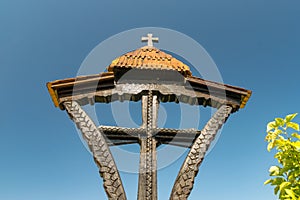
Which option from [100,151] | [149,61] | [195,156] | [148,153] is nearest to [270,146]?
[195,156]

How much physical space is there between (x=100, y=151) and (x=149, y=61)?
153 centimetres

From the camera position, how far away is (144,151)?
4.02 meters

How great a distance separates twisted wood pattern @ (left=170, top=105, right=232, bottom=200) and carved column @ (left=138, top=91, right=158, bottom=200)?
0.97 ft

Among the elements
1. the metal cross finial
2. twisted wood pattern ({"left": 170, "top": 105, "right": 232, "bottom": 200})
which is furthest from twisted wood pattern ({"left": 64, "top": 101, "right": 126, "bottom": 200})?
the metal cross finial

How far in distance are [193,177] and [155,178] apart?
491 millimetres

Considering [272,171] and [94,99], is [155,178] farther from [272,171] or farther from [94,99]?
[272,171]

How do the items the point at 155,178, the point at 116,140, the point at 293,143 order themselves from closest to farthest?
the point at 293,143
the point at 155,178
the point at 116,140

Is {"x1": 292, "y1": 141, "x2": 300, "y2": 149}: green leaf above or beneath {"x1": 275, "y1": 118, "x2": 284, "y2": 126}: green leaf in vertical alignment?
beneath

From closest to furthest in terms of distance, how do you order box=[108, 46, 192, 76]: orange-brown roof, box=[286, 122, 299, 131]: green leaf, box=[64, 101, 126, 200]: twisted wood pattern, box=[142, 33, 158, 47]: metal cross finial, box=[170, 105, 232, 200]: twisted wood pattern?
1. box=[286, 122, 299, 131]: green leaf
2. box=[64, 101, 126, 200]: twisted wood pattern
3. box=[170, 105, 232, 200]: twisted wood pattern
4. box=[108, 46, 192, 76]: orange-brown roof
5. box=[142, 33, 158, 47]: metal cross finial

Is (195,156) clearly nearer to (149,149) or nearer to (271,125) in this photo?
(149,149)

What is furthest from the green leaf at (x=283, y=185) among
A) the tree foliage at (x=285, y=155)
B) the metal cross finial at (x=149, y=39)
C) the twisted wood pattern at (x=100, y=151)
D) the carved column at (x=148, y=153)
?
the metal cross finial at (x=149, y=39)

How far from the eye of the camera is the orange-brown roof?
4.49 m

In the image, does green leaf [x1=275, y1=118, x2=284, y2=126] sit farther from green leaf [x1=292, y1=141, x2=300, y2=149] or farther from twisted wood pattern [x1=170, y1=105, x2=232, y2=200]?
twisted wood pattern [x1=170, y1=105, x2=232, y2=200]

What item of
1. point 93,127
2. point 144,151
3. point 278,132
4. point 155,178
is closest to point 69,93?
point 93,127
